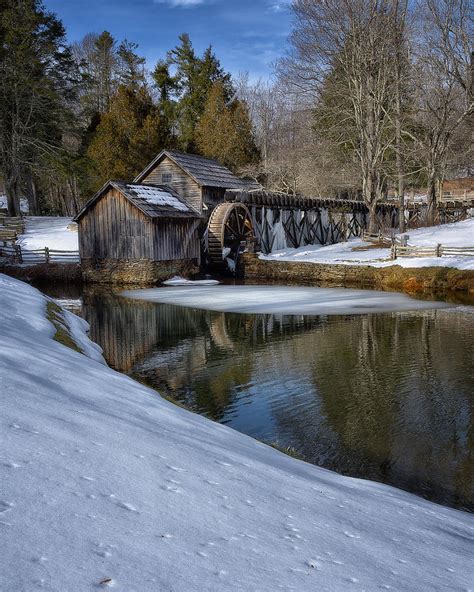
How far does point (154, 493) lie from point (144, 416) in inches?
75.7

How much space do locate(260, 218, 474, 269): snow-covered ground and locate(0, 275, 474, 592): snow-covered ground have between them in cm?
1983

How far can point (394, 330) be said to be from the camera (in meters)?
14.1

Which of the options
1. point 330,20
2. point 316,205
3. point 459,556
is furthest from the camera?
point 316,205

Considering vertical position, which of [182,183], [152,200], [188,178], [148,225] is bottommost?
[148,225]

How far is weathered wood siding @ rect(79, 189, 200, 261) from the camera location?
26.0m

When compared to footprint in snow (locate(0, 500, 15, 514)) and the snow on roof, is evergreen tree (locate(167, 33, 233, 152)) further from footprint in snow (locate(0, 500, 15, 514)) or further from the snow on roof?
footprint in snow (locate(0, 500, 15, 514))

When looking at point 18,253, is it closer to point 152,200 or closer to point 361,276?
point 152,200

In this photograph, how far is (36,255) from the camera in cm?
2939

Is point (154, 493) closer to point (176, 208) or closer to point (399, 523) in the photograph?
point (399, 523)

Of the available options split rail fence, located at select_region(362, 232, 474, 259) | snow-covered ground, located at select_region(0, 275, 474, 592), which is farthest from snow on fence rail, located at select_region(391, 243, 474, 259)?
snow-covered ground, located at select_region(0, 275, 474, 592)

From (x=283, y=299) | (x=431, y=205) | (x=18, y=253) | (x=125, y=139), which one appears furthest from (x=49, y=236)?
(x=431, y=205)

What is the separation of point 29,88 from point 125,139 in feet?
24.2

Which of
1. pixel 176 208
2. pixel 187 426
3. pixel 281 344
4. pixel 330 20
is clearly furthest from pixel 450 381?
pixel 330 20

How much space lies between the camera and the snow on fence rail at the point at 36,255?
94.4 ft
